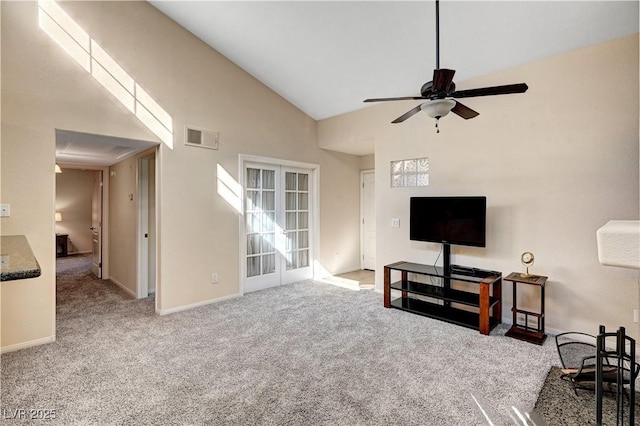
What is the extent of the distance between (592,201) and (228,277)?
4.48 metres

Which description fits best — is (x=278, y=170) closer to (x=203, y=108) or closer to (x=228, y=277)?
(x=203, y=108)

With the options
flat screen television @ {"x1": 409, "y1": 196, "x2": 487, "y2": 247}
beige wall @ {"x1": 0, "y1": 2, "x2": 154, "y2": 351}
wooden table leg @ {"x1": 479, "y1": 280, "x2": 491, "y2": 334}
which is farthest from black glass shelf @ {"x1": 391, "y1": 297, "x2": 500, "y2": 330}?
beige wall @ {"x1": 0, "y1": 2, "x2": 154, "y2": 351}

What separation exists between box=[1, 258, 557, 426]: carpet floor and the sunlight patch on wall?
7.79ft

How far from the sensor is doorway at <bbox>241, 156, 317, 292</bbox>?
5.11m

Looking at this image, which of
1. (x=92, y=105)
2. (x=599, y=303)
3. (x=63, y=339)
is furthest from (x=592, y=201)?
(x=63, y=339)

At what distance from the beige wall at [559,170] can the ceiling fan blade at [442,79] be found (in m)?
1.87

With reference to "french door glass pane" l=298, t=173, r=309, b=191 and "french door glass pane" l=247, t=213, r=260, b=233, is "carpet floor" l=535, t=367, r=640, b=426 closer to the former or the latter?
"french door glass pane" l=247, t=213, r=260, b=233

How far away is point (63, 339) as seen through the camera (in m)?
3.35

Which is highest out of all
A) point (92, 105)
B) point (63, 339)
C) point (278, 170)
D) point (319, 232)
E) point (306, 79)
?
point (306, 79)

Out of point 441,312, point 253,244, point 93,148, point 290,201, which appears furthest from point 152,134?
point 441,312

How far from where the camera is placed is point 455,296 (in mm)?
3814

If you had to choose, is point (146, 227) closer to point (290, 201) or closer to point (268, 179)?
point (268, 179)

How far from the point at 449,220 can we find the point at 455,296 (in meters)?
0.91

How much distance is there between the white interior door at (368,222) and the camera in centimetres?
659
